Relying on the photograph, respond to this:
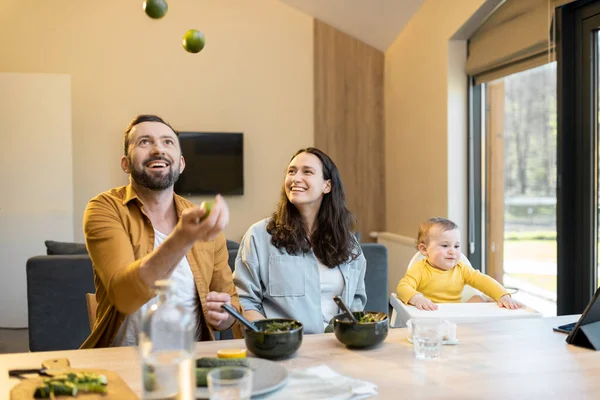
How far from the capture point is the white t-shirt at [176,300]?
75.4 inches

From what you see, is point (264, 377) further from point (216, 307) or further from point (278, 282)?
point (278, 282)

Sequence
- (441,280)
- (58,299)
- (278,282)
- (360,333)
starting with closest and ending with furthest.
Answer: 1. (360,333)
2. (278,282)
3. (441,280)
4. (58,299)

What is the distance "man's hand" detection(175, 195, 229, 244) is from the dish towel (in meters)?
0.38

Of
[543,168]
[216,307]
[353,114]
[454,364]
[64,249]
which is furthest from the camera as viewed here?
[353,114]

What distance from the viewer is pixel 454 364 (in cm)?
144

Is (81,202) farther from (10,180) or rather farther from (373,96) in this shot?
(373,96)

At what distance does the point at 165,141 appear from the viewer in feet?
6.82

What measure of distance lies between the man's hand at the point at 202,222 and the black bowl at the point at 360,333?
40 centimetres

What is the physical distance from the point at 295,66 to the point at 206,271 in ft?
15.1

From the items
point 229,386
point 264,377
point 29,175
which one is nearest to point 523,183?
point 264,377

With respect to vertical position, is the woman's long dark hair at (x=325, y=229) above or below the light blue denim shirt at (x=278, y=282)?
above

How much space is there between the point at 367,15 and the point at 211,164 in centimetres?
207

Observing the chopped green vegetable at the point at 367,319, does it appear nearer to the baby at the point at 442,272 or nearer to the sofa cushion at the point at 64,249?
the baby at the point at 442,272

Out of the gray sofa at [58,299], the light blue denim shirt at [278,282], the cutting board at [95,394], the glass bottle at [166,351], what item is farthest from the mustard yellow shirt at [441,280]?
the gray sofa at [58,299]
